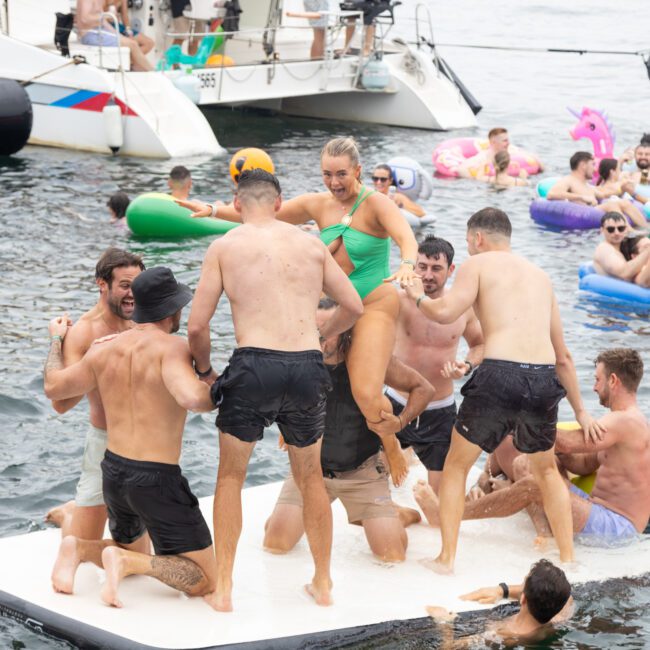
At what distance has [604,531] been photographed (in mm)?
7105

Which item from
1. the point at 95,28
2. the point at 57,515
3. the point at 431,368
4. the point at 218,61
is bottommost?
the point at 57,515

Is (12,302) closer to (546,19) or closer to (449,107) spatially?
(449,107)

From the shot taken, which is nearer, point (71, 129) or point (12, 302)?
point (12, 302)

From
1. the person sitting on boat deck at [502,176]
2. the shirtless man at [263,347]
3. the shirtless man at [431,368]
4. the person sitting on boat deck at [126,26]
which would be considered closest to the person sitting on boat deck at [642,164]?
the person sitting on boat deck at [502,176]

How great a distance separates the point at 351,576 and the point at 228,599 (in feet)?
2.79

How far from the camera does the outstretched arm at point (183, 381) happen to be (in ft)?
18.5

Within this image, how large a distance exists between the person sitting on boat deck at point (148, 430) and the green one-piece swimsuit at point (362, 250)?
1.28m

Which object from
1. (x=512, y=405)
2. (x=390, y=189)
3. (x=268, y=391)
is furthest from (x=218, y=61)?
(x=268, y=391)

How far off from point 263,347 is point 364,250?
1.27m

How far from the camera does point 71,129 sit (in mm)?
19375

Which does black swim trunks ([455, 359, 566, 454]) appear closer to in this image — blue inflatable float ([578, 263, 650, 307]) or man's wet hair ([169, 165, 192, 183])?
blue inflatable float ([578, 263, 650, 307])

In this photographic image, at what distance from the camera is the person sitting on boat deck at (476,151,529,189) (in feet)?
62.7

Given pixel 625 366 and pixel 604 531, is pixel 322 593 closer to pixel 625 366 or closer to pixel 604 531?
pixel 604 531

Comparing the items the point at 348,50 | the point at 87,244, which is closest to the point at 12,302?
the point at 87,244
